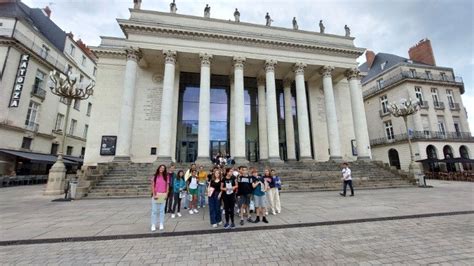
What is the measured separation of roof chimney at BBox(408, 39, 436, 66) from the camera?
1230 inches

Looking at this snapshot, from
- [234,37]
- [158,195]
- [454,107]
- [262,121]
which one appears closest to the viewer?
[158,195]

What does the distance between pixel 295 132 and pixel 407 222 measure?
17848mm

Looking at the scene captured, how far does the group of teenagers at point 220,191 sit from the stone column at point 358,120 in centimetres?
1645

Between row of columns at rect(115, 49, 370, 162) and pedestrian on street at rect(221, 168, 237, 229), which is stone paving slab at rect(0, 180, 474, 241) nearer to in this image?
pedestrian on street at rect(221, 168, 237, 229)

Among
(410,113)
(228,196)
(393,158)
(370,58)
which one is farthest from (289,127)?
(370,58)

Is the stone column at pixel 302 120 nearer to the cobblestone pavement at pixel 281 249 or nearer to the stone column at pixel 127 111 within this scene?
the cobblestone pavement at pixel 281 249

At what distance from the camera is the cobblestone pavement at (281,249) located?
11.8 feet

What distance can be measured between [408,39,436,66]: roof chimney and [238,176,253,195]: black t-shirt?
40.0 metres

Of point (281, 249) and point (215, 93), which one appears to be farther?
point (215, 93)

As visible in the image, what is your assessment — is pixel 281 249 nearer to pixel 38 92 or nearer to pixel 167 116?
pixel 167 116

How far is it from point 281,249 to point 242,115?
47.8ft

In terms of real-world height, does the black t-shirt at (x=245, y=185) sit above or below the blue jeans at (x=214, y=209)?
above

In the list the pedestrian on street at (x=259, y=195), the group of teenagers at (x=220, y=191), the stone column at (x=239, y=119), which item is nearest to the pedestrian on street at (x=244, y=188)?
the group of teenagers at (x=220, y=191)

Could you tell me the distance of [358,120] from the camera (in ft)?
67.6
